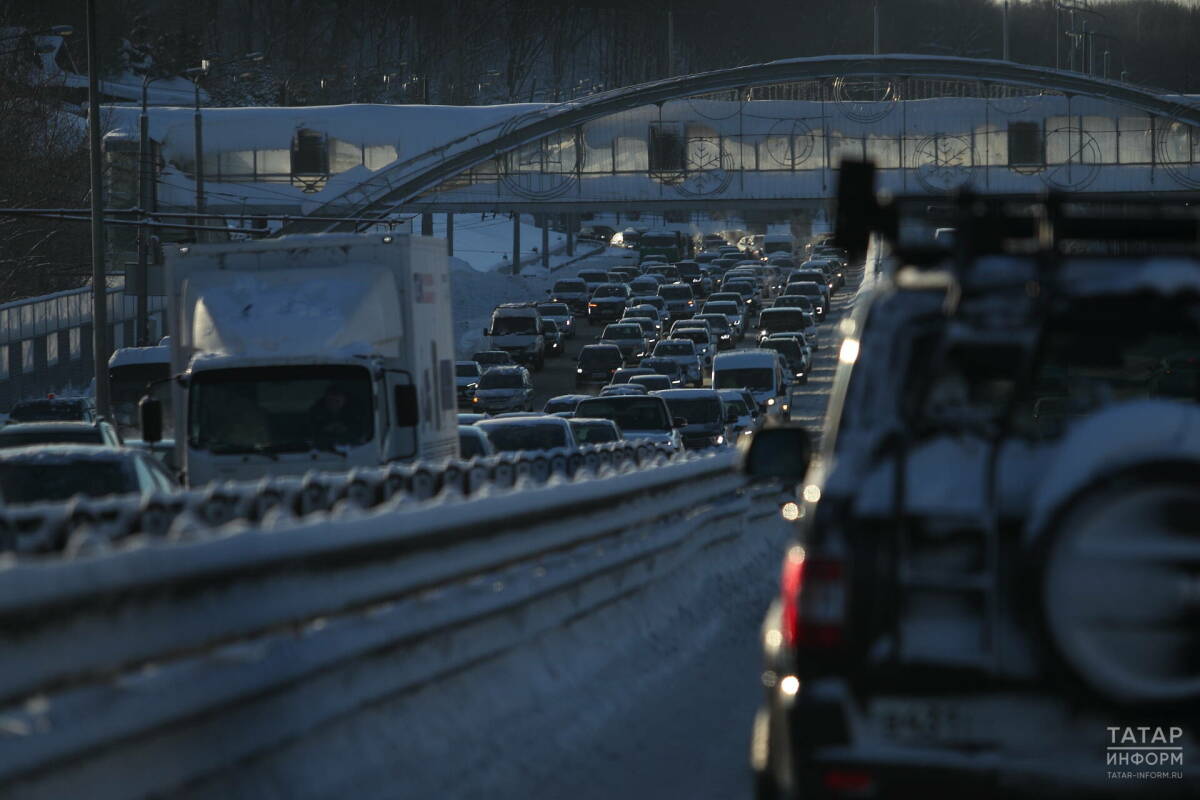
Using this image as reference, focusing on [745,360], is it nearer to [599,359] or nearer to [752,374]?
[752,374]

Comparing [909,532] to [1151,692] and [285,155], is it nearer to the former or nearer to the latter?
[1151,692]

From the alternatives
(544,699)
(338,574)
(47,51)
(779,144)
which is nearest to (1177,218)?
(338,574)

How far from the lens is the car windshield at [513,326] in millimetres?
70812

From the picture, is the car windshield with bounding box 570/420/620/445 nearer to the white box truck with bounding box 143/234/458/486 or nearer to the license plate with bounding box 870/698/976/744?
the white box truck with bounding box 143/234/458/486

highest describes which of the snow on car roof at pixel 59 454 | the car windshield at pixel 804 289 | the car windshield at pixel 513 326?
the car windshield at pixel 804 289

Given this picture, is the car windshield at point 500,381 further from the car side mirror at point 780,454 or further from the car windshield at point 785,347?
the car side mirror at point 780,454

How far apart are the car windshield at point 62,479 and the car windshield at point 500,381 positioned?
1416 inches

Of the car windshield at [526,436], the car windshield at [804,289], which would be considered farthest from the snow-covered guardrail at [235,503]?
the car windshield at [804,289]

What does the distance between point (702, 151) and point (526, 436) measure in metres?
70.7

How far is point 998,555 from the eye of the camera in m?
5.99

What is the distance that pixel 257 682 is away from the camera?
683 cm

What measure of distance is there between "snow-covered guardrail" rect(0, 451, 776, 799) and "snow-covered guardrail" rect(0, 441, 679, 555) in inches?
13.2

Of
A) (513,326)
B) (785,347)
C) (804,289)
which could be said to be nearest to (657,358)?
(785,347)

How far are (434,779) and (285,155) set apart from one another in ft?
303
